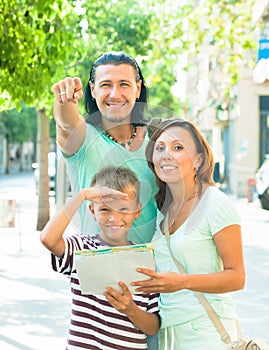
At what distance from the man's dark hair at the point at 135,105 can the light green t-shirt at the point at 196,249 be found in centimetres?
34

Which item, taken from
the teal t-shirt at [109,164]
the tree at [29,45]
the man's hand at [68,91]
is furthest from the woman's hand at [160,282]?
the tree at [29,45]

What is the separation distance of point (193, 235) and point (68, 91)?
65 centimetres

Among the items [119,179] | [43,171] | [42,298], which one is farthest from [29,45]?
[119,179]

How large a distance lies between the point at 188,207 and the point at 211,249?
17 cm

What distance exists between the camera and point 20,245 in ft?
45.5

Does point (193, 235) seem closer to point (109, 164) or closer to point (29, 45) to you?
point (109, 164)

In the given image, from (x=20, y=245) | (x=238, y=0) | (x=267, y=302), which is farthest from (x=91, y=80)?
(x=238, y=0)

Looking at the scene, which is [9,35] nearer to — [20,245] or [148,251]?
[20,245]

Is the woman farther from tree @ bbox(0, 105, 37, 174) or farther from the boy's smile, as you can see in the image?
tree @ bbox(0, 105, 37, 174)

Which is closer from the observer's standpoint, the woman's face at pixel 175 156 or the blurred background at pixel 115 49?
the woman's face at pixel 175 156

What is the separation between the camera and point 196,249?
113 inches

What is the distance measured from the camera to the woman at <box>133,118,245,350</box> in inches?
111

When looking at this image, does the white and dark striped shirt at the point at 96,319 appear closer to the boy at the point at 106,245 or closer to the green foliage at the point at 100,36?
the boy at the point at 106,245

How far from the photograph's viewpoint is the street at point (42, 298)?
7199 millimetres
